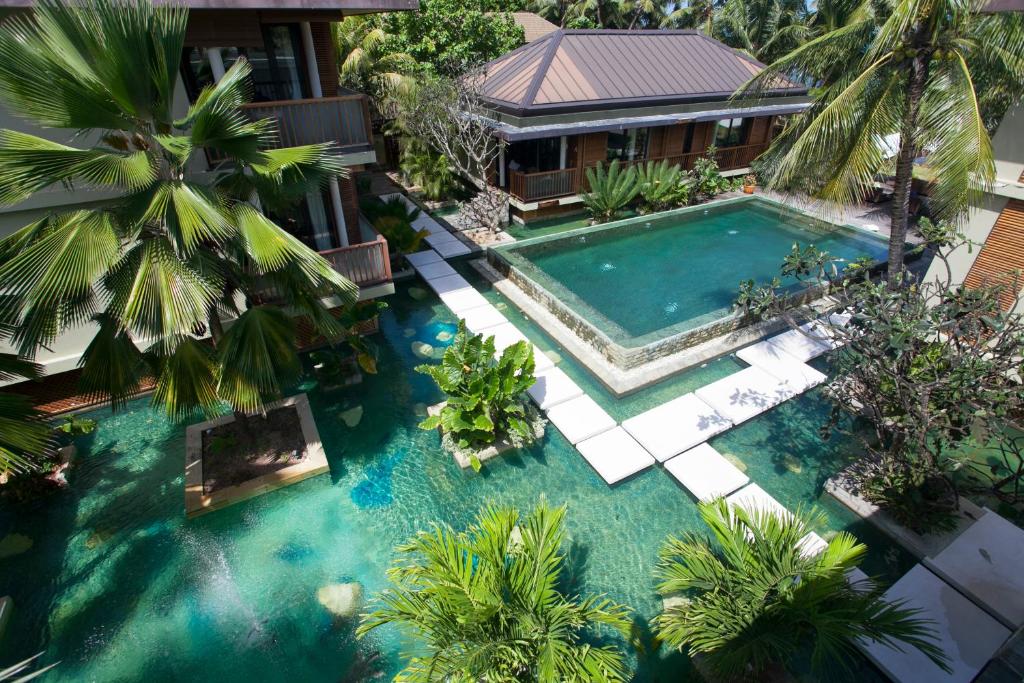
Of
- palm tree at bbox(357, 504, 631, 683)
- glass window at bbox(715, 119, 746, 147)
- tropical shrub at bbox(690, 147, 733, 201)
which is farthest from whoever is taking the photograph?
glass window at bbox(715, 119, 746, 147)

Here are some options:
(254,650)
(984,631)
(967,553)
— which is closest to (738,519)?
(984,631)

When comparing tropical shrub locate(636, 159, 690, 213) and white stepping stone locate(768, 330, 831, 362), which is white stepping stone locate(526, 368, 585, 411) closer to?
white stepping stone locate(768, 330, 831, 362)

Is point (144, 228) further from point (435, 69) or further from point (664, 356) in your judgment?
point (435, 69)

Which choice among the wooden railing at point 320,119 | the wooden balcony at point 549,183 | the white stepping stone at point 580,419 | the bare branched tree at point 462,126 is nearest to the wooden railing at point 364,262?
the wooden railing at point 320,119

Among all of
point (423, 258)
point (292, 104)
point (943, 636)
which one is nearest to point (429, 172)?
point (423, 258)

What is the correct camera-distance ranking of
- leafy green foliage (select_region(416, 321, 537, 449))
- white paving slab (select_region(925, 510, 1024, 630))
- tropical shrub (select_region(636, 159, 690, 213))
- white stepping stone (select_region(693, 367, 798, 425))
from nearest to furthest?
white paving slab (select_region(925, 510, 1024, 630)) → leafy green foliage (select_region(416, 321, 537, 449)) → white stepping stone (select_region(693, 367, 798, 425)) → tropical shrub (select_region(636, 159, 690, 213))

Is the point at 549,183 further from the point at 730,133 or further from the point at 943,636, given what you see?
the point at 943,636

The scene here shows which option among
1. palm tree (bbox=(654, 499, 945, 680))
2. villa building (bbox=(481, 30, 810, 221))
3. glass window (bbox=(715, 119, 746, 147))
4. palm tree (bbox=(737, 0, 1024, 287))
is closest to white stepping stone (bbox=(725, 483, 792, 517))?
palm tree (bbox=(654, 499, 945, 680))
